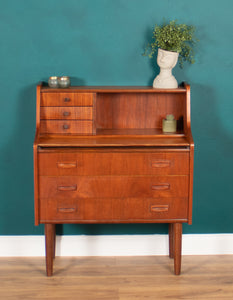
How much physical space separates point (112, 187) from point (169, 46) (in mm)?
862

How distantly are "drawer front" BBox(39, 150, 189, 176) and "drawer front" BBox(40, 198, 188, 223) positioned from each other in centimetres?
15

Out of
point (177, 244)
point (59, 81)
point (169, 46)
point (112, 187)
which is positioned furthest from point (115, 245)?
point (169, 46)

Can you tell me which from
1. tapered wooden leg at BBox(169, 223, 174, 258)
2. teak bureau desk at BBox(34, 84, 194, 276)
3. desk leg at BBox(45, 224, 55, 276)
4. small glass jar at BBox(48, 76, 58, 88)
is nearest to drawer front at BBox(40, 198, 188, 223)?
teak bureau desk at BBox(34, 84, 194, 276)

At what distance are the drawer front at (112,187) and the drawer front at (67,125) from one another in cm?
30

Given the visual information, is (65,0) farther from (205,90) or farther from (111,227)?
(111,227)

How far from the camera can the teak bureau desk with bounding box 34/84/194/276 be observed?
2.47 m

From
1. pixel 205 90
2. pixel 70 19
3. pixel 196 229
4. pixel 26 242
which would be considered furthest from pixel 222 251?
pixel 70 19

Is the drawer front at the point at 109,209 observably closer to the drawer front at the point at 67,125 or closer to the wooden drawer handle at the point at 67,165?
the wooden drawer handle at the point at 67,165

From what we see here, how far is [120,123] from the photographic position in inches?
111

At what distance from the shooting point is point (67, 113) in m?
2.63

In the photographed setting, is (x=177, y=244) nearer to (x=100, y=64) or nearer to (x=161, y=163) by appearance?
(x=161, y=163)

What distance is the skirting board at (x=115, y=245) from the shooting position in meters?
2.92

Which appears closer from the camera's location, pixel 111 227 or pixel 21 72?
pixel 21 72

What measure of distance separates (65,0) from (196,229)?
1.60 meters
